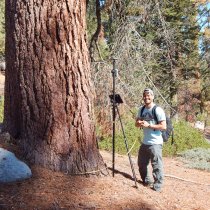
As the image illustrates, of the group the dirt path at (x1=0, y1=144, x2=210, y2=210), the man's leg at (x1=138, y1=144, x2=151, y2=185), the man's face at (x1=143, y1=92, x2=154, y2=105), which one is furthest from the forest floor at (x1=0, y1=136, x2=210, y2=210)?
the man's face at (x1=143, y1=92, x2=154, y2=105)

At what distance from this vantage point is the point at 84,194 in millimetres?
4387

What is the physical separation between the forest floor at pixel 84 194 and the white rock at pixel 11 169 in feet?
0.23

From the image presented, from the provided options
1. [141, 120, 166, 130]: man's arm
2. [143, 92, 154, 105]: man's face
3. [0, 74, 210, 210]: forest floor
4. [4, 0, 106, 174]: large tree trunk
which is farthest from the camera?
[143, 92, 154, 105]: man's face

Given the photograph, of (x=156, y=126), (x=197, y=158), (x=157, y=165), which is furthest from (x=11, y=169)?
(x=197, y=158)

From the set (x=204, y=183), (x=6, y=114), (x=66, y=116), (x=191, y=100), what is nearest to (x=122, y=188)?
(x=66, y=116)

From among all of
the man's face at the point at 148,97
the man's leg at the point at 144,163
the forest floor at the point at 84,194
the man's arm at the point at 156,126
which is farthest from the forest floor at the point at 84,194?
the man's face at the point at 148,97

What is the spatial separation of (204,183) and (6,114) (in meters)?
4.67

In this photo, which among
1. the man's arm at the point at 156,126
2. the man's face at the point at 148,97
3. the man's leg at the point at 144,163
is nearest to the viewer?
the man's arm at the point at 156,126

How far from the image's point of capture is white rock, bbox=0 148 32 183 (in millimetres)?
4262

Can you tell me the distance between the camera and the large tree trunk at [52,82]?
180 inches

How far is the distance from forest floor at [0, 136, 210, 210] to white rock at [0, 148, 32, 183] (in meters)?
0.07

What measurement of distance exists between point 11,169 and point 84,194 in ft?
3.04

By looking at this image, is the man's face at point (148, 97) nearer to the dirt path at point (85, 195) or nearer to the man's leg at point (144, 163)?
the man's leg at point (144, 163)

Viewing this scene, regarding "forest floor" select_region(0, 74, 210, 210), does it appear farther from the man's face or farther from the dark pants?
the man's face
